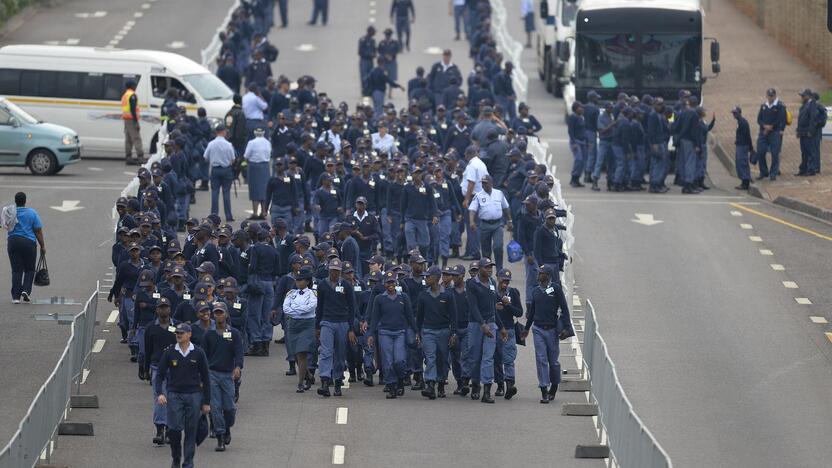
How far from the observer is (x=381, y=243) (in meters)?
29.1

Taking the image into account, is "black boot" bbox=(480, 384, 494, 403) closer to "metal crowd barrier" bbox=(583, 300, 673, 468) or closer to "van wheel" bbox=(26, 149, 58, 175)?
"metal crowd barrier" bbox=(583, 300, 673, 468)

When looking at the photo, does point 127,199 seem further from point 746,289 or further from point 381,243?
point 746,289

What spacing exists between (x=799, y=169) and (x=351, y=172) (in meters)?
12.0

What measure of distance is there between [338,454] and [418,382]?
366 cm

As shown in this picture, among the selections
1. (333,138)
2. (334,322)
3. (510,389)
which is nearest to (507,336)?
(510,389)

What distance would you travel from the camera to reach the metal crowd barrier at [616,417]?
14794mm

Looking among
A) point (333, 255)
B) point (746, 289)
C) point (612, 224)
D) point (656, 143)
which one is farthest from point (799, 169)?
point (333, 255)

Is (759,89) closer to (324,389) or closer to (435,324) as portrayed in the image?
(435,324)

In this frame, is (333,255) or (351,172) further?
(351,172)

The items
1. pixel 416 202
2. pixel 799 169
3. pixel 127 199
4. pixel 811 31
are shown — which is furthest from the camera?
pixel 811 31

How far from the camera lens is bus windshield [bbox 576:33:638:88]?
39.5 meters

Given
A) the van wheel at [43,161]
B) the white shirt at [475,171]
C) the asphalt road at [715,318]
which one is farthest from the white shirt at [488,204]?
the van wheel at [43,161]

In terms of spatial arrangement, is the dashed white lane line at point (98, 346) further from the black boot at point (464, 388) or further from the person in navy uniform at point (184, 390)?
the person in navy uniform at point (184, 390)

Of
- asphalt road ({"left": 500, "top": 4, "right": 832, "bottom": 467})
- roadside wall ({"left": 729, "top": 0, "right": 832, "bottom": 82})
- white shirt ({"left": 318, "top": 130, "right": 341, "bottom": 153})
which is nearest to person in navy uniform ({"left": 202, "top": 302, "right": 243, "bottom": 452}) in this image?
asphalt road ({"left": 500, "top": 4, "right": 832, "bottom": 467})
